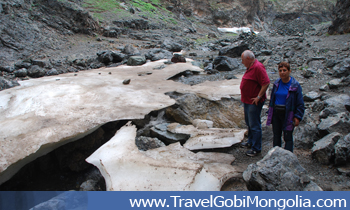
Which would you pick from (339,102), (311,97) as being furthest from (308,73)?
(339,102)

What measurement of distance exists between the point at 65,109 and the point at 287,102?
3488 millimetres

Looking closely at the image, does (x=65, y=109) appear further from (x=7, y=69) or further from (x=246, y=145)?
(x=7, y=69)

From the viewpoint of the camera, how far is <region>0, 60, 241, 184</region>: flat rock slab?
2851mm

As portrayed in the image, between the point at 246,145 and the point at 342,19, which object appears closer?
the point at 246,145

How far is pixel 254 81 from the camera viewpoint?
3053 millimetres

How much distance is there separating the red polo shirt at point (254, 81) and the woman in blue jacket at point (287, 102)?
0.30 metres

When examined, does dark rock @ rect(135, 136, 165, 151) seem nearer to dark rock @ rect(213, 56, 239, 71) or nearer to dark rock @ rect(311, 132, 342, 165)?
dark rock @ rect(311, 132, 342, 165)

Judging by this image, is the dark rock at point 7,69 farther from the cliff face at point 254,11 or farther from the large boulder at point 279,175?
the cliff face at point 254,11

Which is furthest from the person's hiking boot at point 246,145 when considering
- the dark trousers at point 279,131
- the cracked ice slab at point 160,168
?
the dark trousers at point 279,131

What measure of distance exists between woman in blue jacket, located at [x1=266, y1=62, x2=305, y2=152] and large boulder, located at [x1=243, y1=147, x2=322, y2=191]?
0.49 meters

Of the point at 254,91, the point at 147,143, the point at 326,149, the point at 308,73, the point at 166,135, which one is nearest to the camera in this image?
the point at 326,149

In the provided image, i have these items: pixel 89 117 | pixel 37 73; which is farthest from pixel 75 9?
pixel 89 117

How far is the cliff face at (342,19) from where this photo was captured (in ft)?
42.4

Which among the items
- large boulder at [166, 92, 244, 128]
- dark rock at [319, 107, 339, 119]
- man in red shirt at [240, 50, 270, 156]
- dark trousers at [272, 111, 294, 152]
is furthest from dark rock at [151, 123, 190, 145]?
dark rock at [319, 107, 339, 119]
